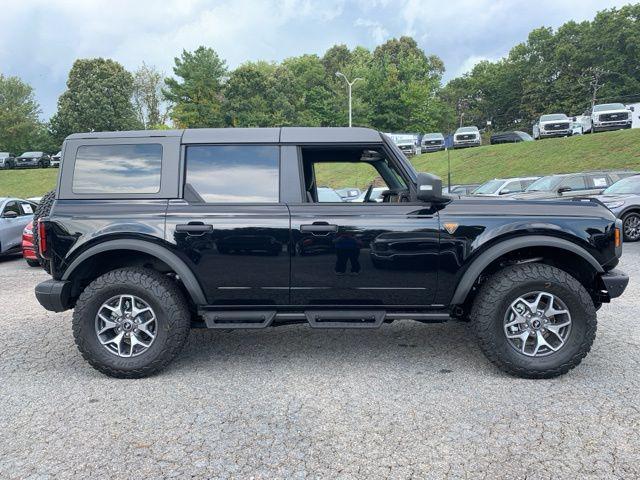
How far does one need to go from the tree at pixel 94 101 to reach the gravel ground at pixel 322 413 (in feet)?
173

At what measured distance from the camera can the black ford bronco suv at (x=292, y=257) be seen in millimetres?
3502

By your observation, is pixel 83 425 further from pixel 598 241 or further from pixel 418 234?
pixel 598 241

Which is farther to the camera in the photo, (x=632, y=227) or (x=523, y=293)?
(x=632, y=227)

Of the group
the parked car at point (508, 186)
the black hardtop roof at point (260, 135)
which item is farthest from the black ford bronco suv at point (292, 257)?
the parked car at point (508, 186)

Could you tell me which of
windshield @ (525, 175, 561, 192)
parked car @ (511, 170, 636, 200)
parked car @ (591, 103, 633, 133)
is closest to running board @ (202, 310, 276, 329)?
parked car @ (511, 170, 636, 200)

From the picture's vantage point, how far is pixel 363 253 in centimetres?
353

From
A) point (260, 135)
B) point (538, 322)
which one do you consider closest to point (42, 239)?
point (260, 135)

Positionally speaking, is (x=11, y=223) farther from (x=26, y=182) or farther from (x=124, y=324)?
(x=26, y=182)

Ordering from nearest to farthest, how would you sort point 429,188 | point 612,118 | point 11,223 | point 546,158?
1. point 429,188
2. point 11,223
3. point 546,158
4. point 612,118

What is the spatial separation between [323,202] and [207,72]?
50.5 metres

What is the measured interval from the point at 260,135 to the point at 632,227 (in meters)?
9.95

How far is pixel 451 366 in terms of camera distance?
148 inches

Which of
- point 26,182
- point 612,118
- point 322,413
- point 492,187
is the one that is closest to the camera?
point 322,413

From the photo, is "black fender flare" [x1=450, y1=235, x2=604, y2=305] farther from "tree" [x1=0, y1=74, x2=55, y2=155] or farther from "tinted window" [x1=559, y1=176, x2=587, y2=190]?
"tree" [x1=0, y1=74, x2=55, y2=155]
